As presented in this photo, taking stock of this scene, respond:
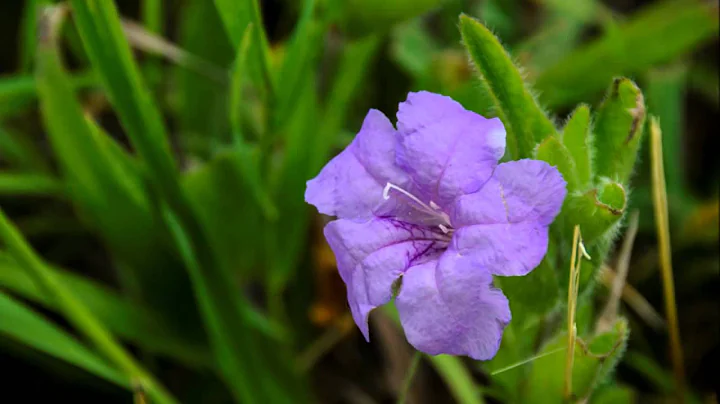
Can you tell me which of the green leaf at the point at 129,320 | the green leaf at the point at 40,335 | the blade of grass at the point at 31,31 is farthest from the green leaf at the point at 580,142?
the blade of grass at the point at 31,31

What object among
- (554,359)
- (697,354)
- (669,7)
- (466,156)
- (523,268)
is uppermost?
(466,156)

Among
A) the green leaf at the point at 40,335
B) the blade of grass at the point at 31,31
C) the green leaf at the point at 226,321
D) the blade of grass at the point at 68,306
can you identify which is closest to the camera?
the blade of grass at the point at 68,306

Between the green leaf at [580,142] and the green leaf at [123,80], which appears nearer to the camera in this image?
the green leaf at [580,142]

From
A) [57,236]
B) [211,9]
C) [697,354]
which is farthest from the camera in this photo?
[57,236]

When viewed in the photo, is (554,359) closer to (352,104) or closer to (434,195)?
(434,195)

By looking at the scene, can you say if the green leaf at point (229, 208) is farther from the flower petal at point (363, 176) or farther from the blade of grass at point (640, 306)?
the blade of grass at point (640, 306)

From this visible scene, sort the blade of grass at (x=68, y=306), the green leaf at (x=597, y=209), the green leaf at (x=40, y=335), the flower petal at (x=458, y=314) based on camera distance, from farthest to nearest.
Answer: the green leaf at (x=40, y=335) → the blade of grass at (x=68, y=306) → the green leaf at (x=597, y=209) → the flower petal at (x=458, y=314)

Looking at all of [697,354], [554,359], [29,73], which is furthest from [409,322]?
[29,73]

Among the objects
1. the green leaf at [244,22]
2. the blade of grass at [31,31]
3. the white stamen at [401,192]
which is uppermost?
the blade of grass at [31,31]

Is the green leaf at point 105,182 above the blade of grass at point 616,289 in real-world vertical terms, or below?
above
